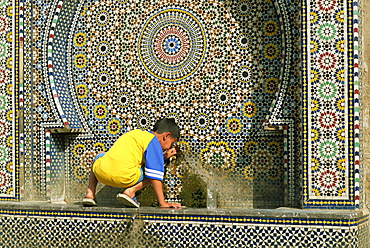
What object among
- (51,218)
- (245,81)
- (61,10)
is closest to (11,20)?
(61,10)

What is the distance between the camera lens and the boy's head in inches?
189

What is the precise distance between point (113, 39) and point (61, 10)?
595 millimetres

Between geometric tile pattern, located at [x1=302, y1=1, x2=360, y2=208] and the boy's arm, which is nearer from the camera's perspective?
geometric tile pattern, located at [x1=302, y1=1, x2=360, y2=208]

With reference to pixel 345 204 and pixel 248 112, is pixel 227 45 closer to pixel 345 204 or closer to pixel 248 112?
pixel 248 112

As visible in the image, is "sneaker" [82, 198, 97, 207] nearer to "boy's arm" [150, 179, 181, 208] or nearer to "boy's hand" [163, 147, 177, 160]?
"boy's arm" [150, 179, 181, 208]

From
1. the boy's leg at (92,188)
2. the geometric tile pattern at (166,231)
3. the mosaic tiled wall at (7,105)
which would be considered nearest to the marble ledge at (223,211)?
the geometric tile pattern at (166,231)

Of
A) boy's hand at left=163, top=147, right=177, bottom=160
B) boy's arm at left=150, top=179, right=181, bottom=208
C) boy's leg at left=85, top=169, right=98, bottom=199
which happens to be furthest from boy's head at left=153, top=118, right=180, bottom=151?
boy's leg at left=85, top=169, right=98, bottom=199

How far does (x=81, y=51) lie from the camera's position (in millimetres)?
5648

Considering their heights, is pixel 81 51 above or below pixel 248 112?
above

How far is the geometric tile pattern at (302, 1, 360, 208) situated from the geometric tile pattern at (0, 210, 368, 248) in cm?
34

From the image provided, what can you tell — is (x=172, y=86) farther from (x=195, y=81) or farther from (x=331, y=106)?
(x=331, y=106)

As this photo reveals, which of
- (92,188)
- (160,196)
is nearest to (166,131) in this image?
(160,196)

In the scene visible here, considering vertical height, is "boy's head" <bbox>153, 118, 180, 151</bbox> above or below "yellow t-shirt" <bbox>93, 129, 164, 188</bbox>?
above

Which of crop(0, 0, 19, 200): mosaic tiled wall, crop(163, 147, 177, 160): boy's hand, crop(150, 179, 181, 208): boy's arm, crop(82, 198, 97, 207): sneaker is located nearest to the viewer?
crop(150, 179, 181, 208): boy's arm
